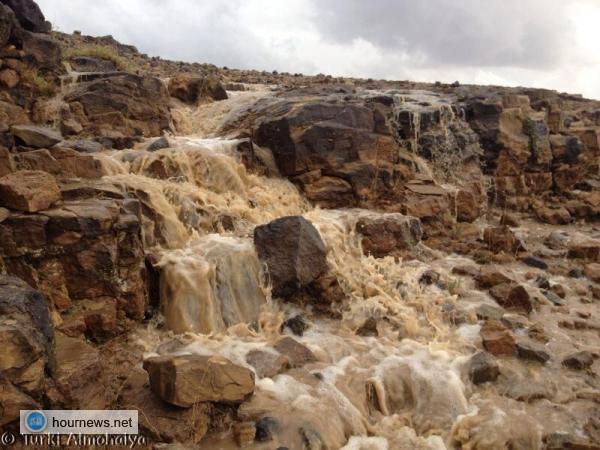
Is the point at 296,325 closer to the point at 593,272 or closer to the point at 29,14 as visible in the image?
the point at 593,272

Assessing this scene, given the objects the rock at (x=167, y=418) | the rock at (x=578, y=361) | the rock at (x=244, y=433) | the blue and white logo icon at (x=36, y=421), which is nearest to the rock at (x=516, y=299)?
the rock at (x=578, y=361)

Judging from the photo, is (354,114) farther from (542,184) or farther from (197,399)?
(197,399)

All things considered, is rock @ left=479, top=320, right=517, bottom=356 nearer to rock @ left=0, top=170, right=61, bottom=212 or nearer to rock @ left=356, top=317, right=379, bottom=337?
rock @ left=356, top=317, right=379, bottom=337

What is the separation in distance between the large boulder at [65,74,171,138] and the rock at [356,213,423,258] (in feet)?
17.3

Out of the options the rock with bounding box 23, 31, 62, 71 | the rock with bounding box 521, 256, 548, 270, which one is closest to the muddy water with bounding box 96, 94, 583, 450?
the rock with bounding box 521, 256, 548, 270

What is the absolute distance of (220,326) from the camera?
6.89 metres

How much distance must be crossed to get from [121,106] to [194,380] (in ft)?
26.2

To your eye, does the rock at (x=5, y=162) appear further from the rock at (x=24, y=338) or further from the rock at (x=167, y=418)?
the rock at (x=167, y=418)

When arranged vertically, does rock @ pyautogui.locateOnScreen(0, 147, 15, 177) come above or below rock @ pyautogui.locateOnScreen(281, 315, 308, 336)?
above

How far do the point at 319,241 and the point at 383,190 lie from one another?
398cm

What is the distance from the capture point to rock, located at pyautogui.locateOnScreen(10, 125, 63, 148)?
273 inches

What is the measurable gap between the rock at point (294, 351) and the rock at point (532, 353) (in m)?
2.91

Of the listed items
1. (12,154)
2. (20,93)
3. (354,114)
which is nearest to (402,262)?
(354,114)

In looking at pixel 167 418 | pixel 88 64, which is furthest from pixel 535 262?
pixel 88 64
